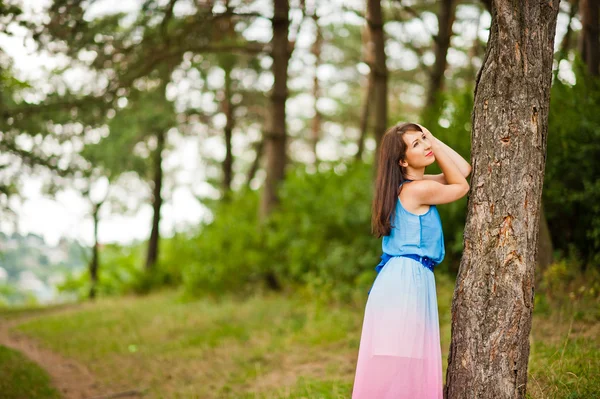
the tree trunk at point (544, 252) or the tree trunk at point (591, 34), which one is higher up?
the tree trunk at point (591, 34)

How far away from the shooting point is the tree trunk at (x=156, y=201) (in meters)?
18.5

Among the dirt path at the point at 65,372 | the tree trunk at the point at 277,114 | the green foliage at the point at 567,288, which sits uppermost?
the tree trunk at the point at 277,114

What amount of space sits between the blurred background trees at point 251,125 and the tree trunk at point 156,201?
49 mm

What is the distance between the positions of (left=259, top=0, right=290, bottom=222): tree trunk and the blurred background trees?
0.10 ft

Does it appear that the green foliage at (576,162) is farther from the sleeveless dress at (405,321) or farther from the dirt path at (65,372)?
the dirt path at (65,372)

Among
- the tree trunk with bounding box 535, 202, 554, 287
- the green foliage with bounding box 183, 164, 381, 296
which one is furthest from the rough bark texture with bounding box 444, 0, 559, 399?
the green foliage with bounding box 183, 164, 381, 296

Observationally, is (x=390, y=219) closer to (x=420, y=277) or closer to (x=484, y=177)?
(x=420, y=277)

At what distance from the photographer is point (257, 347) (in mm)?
8344

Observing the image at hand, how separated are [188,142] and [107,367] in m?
13.9

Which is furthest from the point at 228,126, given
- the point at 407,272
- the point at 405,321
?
the point at 405,321

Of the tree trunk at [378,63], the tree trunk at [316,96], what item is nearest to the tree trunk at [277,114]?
the tree trunk at [378,63]

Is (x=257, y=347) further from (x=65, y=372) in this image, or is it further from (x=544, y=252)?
(x=544, y=252)

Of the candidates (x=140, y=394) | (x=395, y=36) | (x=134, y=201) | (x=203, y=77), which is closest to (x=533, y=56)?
(x=140, y=394)

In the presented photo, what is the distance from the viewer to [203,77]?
18.2 meters
